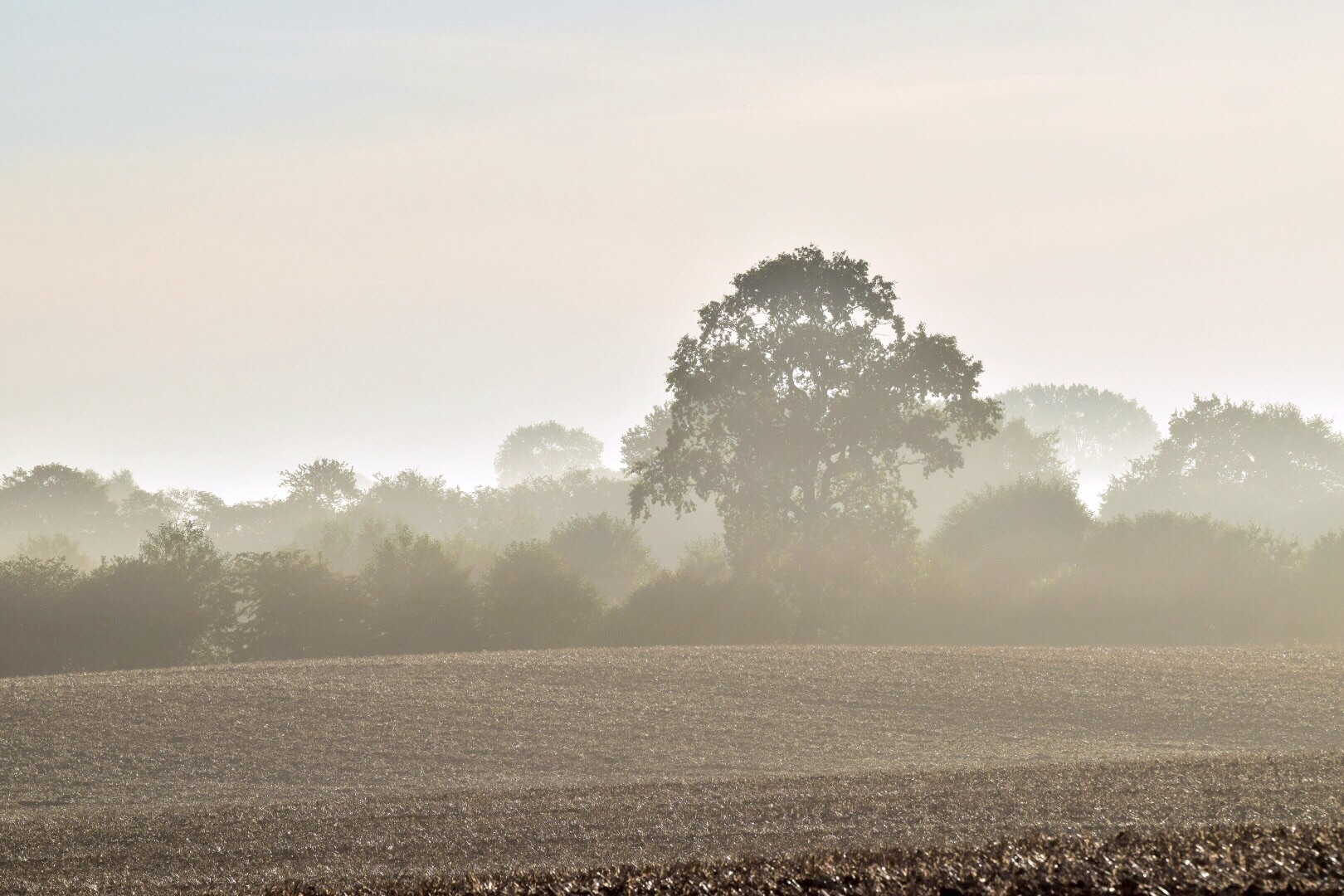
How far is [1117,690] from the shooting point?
20625 millimetres

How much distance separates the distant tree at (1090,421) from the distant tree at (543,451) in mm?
58944

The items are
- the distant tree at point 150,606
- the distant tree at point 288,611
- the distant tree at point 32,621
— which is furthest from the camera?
the distant tree at point 288,611

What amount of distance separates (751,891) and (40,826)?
34.8ft

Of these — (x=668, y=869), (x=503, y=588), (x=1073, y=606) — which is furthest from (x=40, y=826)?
(x=1073, y=606)

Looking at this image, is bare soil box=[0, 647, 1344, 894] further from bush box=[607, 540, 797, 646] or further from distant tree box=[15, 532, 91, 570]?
distant tree box=[15, 532, 91, 570]

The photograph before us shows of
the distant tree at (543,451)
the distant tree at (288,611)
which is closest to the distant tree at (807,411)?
the distant tree at (288,611)

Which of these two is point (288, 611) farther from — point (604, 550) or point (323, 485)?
point (323, 485)

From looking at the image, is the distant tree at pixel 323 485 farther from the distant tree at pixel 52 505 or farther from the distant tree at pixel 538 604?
the distant tree at pixel 538 604

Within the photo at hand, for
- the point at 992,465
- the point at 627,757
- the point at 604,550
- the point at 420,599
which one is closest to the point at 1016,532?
the point at 604,550

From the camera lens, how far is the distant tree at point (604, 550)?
48.2 metres

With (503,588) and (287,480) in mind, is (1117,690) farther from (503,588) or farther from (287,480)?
(287,480)

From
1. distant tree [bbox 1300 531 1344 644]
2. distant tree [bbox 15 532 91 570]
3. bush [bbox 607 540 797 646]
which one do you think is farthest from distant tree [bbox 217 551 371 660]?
distant tree [bbox 1300 531 1344 644]

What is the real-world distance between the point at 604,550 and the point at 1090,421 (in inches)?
3854

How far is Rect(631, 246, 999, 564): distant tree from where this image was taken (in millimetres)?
37312
